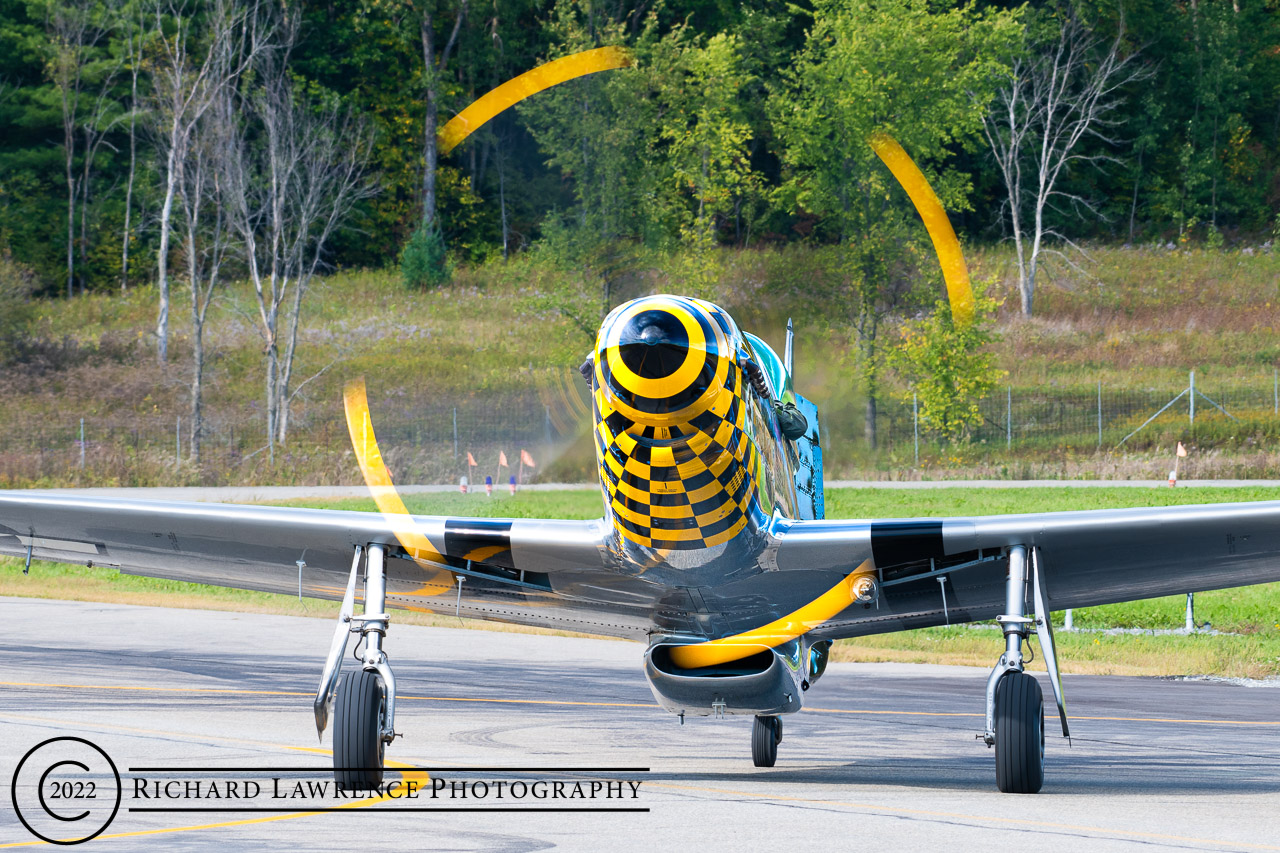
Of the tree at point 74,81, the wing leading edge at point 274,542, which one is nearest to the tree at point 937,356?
the wing leading edge at point 274,542

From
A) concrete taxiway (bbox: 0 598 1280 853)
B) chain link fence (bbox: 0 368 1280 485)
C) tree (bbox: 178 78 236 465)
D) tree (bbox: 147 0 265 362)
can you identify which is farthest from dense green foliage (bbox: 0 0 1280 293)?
tree (bbox: 147 0 265 362)

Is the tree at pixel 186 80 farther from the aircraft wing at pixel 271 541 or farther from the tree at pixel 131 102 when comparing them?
the aircraft wing at pixel 271 541

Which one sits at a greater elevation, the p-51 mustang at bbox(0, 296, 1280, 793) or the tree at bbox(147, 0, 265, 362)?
the tree at bbox(147, 0, 265, 362)

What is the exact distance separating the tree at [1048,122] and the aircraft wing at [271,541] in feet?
148

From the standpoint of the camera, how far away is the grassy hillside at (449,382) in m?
34.7

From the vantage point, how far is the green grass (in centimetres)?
1792

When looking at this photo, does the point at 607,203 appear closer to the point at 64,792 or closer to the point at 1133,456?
the point at 64,792

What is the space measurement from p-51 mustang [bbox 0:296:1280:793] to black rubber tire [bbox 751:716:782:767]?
0.02 metres

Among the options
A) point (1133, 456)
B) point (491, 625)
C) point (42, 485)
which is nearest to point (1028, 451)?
point (1133, 456)

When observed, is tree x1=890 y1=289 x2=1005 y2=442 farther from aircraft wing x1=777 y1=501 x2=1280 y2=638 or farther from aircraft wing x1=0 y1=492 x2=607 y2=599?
aircraft wing x1=0 y1=492 x2=607 y2=599

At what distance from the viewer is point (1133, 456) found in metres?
44.6

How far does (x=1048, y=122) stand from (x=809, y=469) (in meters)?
47.3

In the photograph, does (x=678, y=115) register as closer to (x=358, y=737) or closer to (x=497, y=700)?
(x=358, y=737)

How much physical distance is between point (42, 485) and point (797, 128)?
33.7 meters
